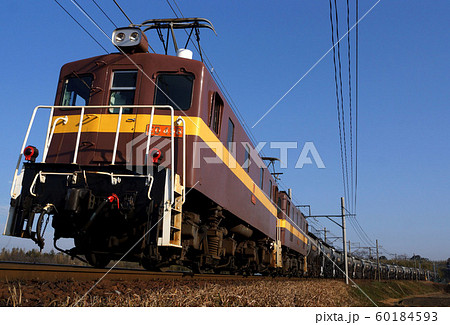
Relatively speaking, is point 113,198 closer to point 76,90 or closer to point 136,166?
point 136,166

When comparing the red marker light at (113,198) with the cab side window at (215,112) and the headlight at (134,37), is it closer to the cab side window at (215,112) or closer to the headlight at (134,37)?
the cab side window at (215,112)

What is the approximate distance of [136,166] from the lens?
6.42 meters

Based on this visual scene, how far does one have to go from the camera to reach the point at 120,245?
6535mm

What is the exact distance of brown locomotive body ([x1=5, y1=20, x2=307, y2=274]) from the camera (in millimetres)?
6117

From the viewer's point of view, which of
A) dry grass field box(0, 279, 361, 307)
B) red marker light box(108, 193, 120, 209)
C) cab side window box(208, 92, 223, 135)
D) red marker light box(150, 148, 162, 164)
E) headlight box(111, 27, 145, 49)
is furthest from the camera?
cab side window box(208, 92, 223, 135)

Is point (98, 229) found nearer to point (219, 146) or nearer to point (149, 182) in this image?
point (149, 182)

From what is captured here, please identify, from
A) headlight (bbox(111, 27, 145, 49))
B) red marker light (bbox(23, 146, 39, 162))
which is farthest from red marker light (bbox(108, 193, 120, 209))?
headlight (bbox(111, 27, 145, 49))

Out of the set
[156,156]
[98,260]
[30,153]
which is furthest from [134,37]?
Answer: [98,260]

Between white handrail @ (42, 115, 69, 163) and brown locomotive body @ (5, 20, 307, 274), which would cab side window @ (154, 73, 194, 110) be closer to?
brown locomotive body @ (5, 20, 307, 274)

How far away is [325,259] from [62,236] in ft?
102

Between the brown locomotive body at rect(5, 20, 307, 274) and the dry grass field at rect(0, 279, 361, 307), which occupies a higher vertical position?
the brown locomotive body at rect(5, 20, 307, 274)

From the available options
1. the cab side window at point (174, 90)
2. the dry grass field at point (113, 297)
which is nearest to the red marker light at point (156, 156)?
the cab side window at point (174, 90)
